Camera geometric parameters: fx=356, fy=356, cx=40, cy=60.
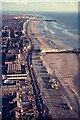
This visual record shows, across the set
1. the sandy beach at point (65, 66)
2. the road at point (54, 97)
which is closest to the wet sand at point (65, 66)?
the sandy beach at point (65, 66)

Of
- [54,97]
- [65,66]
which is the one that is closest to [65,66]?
[65,66]

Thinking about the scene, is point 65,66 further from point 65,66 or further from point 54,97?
point 54,97

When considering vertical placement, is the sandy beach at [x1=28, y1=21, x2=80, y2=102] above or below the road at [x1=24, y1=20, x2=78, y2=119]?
above

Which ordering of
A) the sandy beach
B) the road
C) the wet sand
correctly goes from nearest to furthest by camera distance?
the road → the sandy beach → the wet sand

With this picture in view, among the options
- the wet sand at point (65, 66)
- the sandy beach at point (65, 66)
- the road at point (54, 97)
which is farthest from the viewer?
the wet sand at point (65, 66)

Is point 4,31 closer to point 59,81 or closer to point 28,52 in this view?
point 28,52

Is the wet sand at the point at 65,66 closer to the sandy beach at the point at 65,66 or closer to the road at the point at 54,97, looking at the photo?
the sandy beach at the point at 65,66

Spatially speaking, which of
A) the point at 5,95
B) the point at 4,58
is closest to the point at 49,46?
the point at 4,58

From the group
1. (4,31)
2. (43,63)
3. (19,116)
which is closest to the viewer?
(19,116)

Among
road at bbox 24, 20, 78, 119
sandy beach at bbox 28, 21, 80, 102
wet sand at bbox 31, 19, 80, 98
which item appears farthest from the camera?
wet sand at bbox 31, 19, 80, 98

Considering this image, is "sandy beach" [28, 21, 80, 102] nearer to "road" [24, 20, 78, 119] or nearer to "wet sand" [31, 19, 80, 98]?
"wet sand" [31, 19, 80, 98]

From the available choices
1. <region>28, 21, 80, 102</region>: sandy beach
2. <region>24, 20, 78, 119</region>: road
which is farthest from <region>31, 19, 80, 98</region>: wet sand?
<region>24, 20, 78, 119</region>: road
